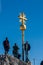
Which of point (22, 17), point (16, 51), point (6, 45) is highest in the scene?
point (22, 17)

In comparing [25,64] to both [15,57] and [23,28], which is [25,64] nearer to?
[15,57]

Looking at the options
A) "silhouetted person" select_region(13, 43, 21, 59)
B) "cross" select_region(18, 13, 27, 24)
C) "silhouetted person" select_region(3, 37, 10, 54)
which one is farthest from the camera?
"cross" select_region(18, 13, 27, 24)

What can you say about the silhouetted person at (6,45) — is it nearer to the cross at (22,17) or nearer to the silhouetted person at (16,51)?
the silhouetted person at (16,51)

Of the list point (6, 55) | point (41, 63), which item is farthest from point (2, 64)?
point (41, 63)

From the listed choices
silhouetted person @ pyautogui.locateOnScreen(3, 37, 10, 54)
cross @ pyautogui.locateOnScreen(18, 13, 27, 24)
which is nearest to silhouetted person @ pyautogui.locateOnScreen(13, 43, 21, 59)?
silhouetted person @ pyautogui.locateOnScreen(3, 37, 10, 54)

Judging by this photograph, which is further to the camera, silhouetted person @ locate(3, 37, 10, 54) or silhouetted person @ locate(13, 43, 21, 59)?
silhouetted person @ locate(13, 43, 21, 59)

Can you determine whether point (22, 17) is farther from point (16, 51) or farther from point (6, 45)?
point (6, 45)

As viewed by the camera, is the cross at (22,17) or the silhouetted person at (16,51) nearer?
the silhouetted person at (16,51)

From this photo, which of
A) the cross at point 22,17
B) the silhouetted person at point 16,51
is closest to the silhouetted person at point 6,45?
the silhouetted person at point 16,51

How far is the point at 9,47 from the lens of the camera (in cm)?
10244

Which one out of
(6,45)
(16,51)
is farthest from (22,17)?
(6,45)

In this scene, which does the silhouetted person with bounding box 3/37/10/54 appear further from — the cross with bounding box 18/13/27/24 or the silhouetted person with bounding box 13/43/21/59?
the cross with bounding box 18/13/27/24

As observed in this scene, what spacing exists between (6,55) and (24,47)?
9.98 metres

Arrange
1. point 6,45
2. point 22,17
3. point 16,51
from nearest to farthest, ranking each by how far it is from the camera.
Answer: point 6,45 < point 16,51 < point 22,17
